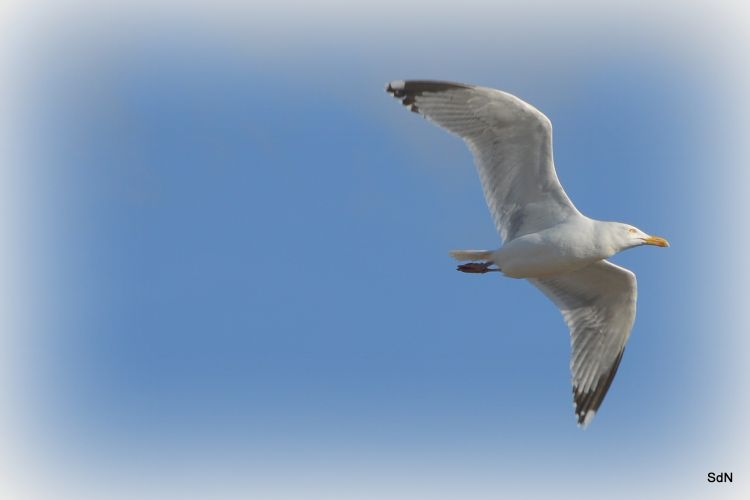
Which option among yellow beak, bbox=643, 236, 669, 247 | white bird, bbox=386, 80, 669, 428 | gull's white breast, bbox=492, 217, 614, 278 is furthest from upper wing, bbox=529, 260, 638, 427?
gull's white breast, bbox=492, 217, 614, 278

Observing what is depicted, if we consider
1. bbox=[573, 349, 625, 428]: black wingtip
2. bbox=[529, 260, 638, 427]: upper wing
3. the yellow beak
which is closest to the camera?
the yellow beak

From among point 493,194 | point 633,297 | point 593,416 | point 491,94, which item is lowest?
point 593,416

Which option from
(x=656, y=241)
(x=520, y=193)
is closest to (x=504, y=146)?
(x=520, y=193)

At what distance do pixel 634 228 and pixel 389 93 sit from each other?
1891 mm

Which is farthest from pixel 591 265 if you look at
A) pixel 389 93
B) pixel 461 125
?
pixel 389 93

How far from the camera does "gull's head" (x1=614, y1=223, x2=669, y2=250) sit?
727 centimetres

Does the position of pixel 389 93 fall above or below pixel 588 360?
above

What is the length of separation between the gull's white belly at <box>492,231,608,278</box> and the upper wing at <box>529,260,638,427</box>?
0.63 meters

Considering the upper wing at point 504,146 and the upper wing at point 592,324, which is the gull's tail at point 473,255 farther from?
the upper wing at point 592,324

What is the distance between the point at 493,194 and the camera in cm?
747

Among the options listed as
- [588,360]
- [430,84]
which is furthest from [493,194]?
[588,360]

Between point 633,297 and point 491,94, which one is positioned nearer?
point 491,94

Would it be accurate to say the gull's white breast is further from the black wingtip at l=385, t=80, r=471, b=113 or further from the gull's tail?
the black wingtip at l=385, t=80, r=471, b=113

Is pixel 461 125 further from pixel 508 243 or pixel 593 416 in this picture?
pixel 593 416
